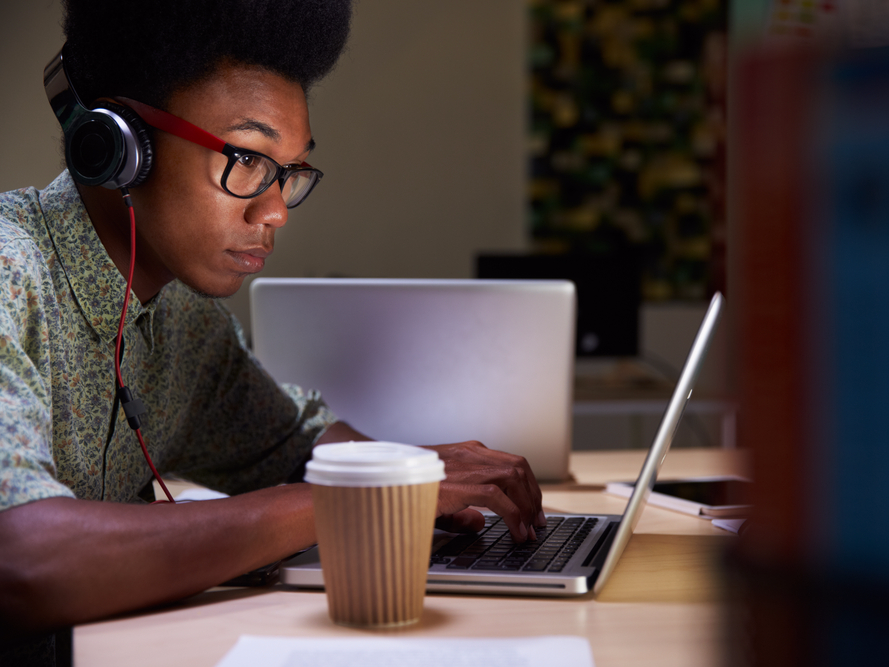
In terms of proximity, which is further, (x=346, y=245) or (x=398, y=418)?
(x=346, y=245)

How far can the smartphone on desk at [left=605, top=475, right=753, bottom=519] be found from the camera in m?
0.96

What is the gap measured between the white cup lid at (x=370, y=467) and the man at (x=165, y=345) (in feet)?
0.52

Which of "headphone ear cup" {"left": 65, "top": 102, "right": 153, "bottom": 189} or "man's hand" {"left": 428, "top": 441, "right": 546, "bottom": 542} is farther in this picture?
"headphone ear cup" {"left": 65, "top": 102, "right": 153, "bottom": 189}

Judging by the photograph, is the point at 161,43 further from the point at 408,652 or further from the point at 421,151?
the point at 421,151

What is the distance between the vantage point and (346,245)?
11.3 feet

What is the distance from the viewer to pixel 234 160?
3.05ft

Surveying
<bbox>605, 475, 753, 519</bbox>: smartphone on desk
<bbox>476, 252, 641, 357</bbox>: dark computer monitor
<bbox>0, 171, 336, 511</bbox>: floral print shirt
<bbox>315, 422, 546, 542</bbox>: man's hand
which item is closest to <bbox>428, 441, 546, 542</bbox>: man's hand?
<bbox>315, 422, 546, 542</bbox>: man's hand

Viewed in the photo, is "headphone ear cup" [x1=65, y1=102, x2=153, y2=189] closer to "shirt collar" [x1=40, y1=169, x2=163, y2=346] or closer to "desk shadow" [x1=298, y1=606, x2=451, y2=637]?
"shirt collar" [x1=40, y1=169, x2=163, y2=346]

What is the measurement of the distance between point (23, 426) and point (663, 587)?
531 millimetres

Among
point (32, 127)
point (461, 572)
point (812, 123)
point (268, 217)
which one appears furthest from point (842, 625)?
point (32, 127)

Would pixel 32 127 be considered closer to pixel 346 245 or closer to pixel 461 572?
pixel 461 572

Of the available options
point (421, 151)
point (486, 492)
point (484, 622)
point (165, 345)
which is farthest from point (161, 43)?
point (421, 151)

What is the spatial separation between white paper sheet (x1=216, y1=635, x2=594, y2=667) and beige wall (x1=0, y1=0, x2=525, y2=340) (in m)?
2.84

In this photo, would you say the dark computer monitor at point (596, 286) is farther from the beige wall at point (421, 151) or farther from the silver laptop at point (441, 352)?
the silver laptop at point (441, 352)
